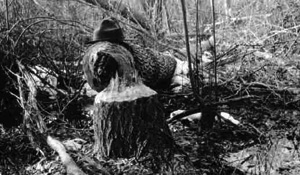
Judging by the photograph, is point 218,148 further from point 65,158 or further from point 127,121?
point 65,158

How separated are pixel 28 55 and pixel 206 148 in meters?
2.08

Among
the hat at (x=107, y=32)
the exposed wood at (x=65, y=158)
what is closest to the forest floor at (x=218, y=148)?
the exposed wood at (x=65, y=158)

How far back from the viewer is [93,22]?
448 cm

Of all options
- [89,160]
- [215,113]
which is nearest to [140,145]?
[89,160]

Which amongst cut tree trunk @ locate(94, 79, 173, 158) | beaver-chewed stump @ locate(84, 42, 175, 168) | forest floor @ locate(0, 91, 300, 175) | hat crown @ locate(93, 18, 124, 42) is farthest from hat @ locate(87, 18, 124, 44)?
forest floor @ locate(0, 91, 300, 175)

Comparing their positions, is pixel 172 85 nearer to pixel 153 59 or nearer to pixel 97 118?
pixel 153 59

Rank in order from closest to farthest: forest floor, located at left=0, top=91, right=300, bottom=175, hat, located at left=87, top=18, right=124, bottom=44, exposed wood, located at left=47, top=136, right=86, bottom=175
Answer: exposed wood, located at left=47, top=136, right=86, bottom=175
forest floor, located at left=0, top=91, right=300, bottom=175
hat, located at left=87, top=18, right=124, bottom=44

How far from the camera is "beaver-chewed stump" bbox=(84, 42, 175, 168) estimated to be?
210 centimetres

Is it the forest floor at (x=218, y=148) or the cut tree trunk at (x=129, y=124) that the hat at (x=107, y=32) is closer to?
the cut tree trunk at (x=129, y=124)

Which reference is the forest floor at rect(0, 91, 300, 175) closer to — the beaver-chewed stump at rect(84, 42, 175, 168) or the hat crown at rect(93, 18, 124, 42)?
the beaver-chewed stump at rect(84, 42, 175, 168)

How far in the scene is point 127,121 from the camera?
2127mm

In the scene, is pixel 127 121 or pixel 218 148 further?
pixel 218 148

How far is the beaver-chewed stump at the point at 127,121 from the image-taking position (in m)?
2.10

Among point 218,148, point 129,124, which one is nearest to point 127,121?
point 129,124
